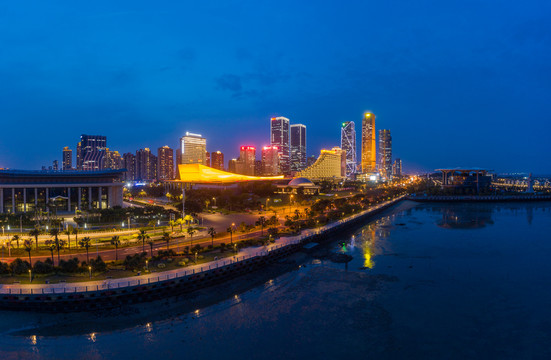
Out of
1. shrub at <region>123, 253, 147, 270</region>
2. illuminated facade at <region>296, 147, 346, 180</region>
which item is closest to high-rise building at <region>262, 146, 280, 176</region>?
illuminated facade at <region>296, 147, 346, 180</region>

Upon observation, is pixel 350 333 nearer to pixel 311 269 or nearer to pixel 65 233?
pixel 311 269

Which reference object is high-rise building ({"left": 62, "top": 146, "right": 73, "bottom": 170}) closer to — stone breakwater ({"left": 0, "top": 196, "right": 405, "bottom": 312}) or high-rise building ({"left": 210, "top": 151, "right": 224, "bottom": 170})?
high-rise building ({"left": 210, "top": 151, "right": 224, "bottom": 170})

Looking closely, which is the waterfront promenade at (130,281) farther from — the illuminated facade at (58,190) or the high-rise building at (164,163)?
the high-rise building at (164,163)

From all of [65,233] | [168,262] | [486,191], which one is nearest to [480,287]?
[168,262]

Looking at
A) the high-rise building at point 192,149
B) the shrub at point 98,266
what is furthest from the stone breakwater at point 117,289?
the high-rise building at point 192,149

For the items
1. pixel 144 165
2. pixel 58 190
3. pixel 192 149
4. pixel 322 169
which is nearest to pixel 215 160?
pixel 144 165

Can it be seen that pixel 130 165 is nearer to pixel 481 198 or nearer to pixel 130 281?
pixel 481 198
